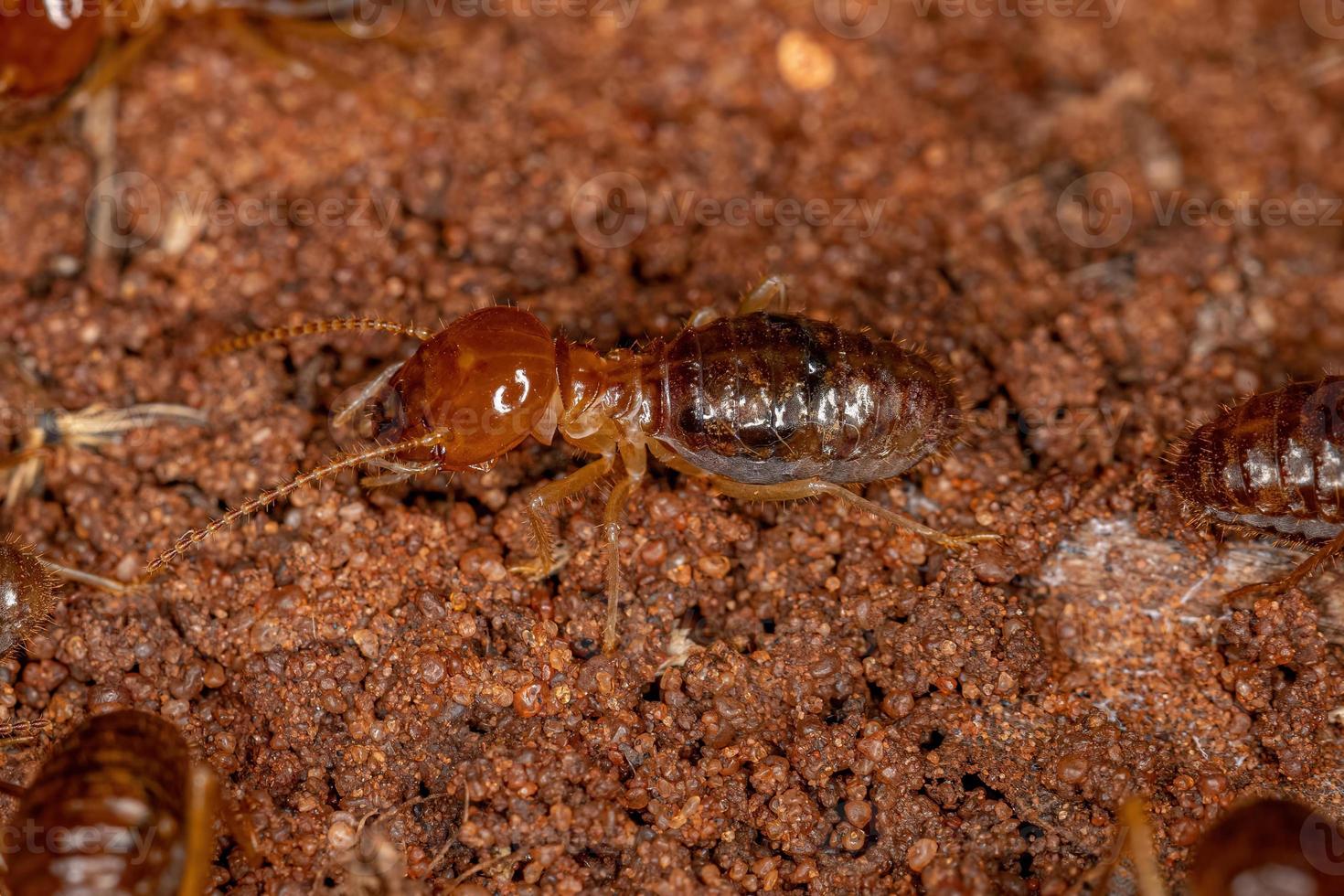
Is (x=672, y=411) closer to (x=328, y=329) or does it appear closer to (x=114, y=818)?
(x=328, y=329)

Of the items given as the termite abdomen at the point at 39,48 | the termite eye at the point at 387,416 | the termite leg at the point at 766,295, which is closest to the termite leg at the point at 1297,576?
the termite leg at the point at 766,295

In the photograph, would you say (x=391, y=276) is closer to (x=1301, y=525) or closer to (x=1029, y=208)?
Answer: (x=1029, y=208)

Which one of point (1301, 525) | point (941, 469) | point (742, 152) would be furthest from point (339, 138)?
point (1301, 525)

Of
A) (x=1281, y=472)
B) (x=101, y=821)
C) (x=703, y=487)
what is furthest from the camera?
(x=703, y=487)

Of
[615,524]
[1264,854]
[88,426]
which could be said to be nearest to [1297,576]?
[1264,854]

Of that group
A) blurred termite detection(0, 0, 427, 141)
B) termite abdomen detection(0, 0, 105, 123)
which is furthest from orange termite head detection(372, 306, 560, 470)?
termite abdomen detection(0, 0, 105, 123)
